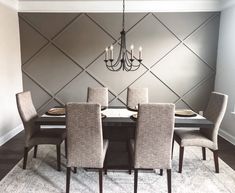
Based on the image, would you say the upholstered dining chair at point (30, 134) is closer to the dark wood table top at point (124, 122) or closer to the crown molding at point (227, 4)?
the dark wood table top at point (124, 122)

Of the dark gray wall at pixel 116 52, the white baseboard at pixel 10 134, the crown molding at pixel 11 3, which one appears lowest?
the white baseboard at pixel 10 134

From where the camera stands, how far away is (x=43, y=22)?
13.7 feet

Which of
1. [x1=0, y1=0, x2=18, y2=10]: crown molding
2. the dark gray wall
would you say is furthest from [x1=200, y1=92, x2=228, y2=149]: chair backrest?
[x1=0, y1=0, x2=18, y2=10]: crown molding

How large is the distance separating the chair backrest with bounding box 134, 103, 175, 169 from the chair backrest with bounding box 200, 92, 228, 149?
838 millimetres

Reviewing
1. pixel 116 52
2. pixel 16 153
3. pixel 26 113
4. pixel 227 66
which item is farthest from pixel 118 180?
pixel 227 66

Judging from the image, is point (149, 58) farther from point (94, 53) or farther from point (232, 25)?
point (232, 25)

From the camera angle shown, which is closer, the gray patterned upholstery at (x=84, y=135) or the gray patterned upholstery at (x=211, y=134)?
Answer: the gray patterned upholstery at (x=84, y=135)

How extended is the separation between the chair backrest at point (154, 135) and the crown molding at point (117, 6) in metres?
2.80

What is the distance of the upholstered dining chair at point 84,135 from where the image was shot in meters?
1.99

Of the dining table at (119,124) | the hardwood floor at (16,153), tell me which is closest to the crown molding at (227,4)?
the dining table at (119,124)

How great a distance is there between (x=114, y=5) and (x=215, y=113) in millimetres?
2767

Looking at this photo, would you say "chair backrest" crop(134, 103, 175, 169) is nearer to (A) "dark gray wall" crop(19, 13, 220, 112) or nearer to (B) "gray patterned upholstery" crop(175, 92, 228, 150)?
(B) "gray patterned upholstery" crop(175, 92, 228, 150)

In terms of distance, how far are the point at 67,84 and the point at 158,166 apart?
2.79 metres

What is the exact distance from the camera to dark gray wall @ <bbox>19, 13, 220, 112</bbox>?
415 centimetres
